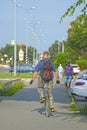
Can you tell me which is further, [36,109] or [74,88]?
[74,88]

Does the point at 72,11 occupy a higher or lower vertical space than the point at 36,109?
higher

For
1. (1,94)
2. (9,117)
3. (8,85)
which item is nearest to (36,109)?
(9,117)

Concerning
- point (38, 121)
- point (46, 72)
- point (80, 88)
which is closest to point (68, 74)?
point (80, 88)

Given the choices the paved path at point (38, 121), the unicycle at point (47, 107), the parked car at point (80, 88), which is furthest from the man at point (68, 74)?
the unicycle at point (47, 107)

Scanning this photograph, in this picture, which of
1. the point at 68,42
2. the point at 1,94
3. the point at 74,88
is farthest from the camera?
the point at 68,42

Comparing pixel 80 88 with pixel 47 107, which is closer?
pixel 47 107

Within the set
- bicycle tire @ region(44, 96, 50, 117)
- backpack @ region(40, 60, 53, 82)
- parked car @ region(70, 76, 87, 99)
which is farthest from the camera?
parked car @ region(70, 76, 87, 99)

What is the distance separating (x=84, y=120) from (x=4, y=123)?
269 centimetres

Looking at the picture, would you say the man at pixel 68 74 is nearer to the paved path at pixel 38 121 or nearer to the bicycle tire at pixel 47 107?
the paved path at pixel 38 121

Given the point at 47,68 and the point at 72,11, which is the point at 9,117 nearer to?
the point at 47,68

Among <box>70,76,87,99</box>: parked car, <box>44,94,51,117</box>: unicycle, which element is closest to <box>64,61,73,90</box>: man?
<box>70,76,87,99</box>: parked car

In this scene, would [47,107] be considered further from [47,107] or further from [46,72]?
[46,72]

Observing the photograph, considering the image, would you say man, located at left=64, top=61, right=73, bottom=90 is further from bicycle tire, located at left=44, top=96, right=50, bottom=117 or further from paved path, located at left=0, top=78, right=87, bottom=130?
bicycle tire, located at left=44, top=96, right=50, bottom=117

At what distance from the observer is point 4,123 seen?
46.1 ft
